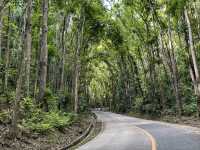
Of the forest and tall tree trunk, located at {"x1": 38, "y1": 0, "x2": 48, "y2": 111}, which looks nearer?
tall tree trunk, located at {"x1": 38, "y1": 0, "x2": 48, "y2": 111}

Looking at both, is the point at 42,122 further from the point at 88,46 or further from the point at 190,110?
the point at 88,46

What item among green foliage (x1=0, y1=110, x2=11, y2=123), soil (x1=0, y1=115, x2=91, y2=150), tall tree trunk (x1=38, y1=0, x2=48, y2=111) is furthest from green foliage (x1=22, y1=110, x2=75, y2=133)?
tall tree trunk (x1=38, y1=0, x2=48, y2=111)

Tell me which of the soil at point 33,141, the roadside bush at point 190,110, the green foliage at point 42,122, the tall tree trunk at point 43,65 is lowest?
the soil at point 33,141

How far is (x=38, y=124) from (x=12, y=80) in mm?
22037

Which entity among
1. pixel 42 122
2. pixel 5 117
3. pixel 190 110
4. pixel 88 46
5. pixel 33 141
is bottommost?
pixel 33 141

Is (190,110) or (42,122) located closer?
(42,122)

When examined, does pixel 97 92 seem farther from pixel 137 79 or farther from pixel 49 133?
pixel 49 133

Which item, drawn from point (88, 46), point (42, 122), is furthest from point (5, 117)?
point (88, 46)

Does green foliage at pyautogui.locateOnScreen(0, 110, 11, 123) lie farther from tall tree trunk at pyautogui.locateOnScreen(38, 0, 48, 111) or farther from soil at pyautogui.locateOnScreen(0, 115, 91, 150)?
tall tree trunk at pyautogui.locateOnScreen(38, 0, 48, 111)

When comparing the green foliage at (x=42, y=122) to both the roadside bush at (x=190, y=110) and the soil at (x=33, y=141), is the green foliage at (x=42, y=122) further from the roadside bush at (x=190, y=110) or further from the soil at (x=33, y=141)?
the roadside bush at (x=190, y=110)

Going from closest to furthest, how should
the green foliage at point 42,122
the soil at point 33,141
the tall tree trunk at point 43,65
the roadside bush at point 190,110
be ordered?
1. the soil at point 33,141
2. the green foliage at point 42,122
3. the tall tree trunk at point 43,65
4. the roadside bush at point 190,110

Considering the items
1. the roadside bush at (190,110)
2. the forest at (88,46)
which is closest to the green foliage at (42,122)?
the forest at (88,46)

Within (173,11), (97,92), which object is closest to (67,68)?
(173,11)

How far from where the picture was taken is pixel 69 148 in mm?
13234
